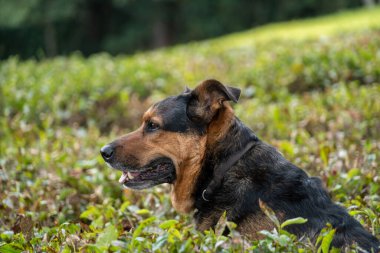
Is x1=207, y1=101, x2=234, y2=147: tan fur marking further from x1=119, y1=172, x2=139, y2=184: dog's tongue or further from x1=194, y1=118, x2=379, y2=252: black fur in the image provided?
x1=119, y1=172, x2=139, y2=184: dog's tongue

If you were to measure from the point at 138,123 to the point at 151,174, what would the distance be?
549 cm

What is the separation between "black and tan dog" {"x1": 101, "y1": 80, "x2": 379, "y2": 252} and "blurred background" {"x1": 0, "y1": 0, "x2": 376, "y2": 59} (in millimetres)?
38547

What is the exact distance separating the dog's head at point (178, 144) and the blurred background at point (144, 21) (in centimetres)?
3853

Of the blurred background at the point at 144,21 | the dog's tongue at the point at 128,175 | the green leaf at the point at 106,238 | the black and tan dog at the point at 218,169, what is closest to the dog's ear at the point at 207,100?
the black and tan dog at the point at 218,169

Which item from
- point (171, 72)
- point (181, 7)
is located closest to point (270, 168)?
point (171, 72)

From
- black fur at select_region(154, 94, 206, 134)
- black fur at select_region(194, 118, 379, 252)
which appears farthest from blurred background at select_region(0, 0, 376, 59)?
black fur at select_region(194, 118, 379, 252)

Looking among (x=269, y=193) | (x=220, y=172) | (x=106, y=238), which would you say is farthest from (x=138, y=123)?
(x=106, y=238)

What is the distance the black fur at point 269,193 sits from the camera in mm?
4258

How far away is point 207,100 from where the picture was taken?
199 inches

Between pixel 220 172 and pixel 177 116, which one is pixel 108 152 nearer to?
pixel 177 116

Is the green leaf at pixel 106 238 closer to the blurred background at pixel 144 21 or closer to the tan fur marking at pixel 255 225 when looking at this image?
the tan fur marking at pixel 255 225

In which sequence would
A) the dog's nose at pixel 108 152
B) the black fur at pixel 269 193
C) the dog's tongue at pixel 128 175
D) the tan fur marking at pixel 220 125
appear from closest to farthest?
the black fur at pixel 269 193 < the tan fur marking at pixel 220 125 < the dog's nose at pixel 108 152 < the dog's tongue at pixel 128 175

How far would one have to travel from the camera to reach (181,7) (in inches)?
1797

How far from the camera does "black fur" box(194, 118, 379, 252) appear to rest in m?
4.26
